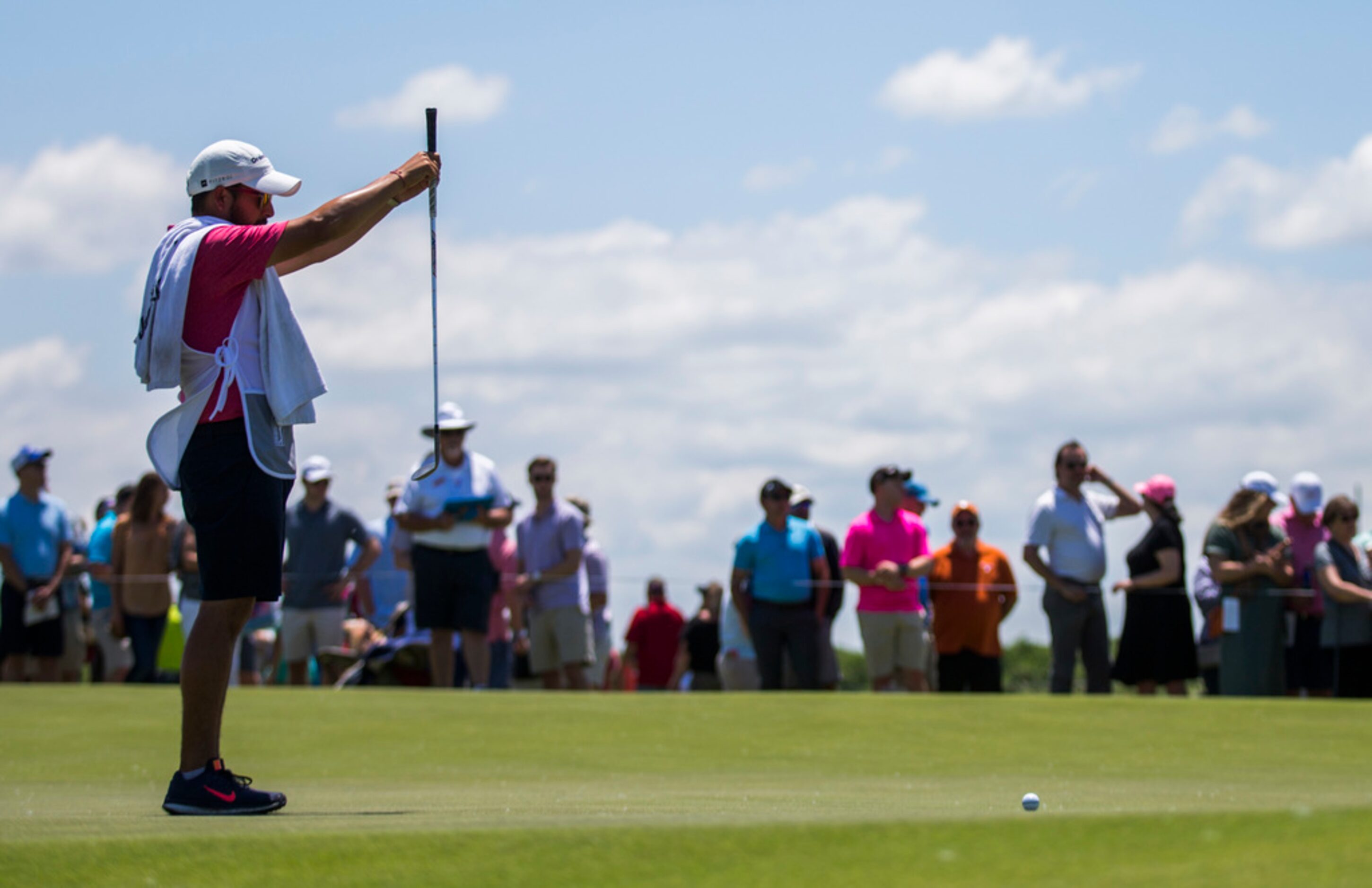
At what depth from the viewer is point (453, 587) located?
12805 mm

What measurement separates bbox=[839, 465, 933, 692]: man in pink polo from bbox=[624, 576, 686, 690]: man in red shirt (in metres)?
3.23

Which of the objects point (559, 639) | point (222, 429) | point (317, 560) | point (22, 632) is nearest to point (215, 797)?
point (222, 429)

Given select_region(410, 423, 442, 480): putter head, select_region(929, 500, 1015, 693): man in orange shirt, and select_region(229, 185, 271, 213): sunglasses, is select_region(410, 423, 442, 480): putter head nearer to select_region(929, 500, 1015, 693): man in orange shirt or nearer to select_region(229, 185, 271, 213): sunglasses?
select_region(229, 185, 271, 213): sunglasses

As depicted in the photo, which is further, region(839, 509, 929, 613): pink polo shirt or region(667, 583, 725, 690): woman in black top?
region(667, 583, 725, 690): woman in black top

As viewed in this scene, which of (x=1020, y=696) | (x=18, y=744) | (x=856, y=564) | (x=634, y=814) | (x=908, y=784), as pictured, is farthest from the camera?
(x=856, y=564)

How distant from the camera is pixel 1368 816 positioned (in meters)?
2.99

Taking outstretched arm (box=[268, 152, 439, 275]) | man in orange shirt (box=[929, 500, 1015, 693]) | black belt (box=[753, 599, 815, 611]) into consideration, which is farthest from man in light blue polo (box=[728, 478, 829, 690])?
outstretched arm (box=[268, 152, 439, 275])

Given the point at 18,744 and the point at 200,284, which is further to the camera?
the point at 18,744

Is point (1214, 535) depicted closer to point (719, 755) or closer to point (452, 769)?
point (719, 755)

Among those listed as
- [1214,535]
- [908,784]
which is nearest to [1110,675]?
[1214,535]

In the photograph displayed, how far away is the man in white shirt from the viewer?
12.8 meters

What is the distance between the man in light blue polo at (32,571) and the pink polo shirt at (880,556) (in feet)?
20.8

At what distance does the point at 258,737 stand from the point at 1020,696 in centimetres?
503

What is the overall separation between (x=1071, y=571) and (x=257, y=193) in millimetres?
8740
